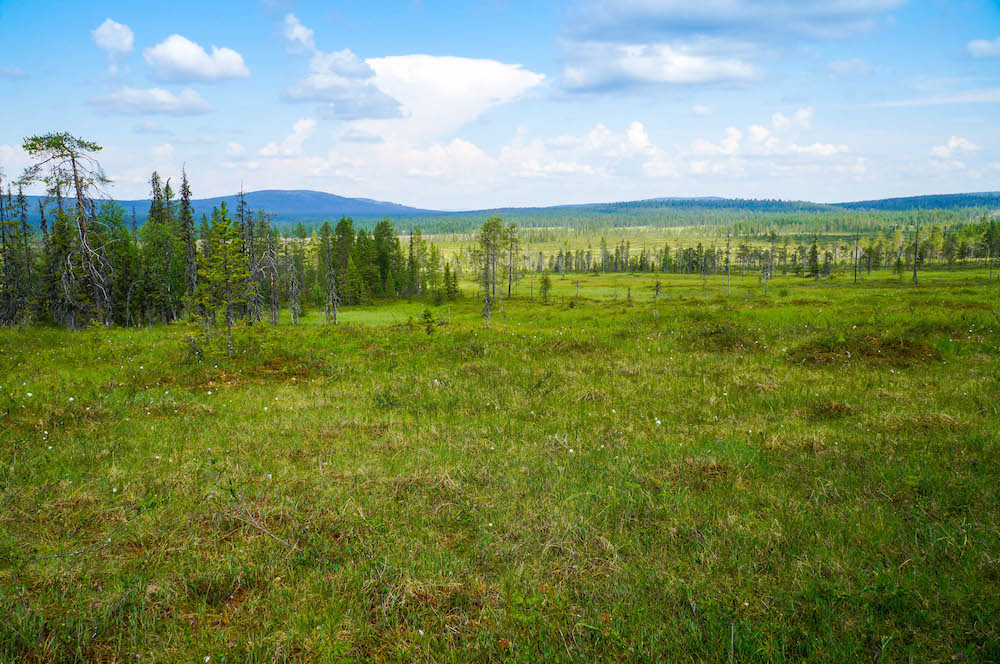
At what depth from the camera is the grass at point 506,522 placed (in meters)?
4.30

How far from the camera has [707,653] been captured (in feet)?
13.2

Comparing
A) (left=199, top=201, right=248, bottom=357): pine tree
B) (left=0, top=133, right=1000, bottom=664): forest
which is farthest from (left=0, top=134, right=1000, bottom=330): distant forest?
(left=0, top=133, right=1000, bottom=664): forest

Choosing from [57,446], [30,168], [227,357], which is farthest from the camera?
[30,168]

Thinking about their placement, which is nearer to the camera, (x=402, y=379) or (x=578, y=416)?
(x=578, y=416)

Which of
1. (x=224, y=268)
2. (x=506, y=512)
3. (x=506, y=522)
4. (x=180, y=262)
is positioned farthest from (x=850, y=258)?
(x=506, y=522)

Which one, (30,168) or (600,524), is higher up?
(30,168)

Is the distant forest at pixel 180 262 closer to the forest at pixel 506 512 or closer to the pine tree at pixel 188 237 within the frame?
the pine tree at pixel 188 237

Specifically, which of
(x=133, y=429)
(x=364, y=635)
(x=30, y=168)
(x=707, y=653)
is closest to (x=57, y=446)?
(x=133, y=429)

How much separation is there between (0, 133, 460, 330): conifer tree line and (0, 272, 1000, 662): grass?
7092 millimetres

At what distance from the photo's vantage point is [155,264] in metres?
59.2

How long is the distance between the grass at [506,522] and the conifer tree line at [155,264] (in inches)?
279

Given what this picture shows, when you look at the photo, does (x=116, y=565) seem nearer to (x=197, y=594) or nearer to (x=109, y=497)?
(x=197, y=594)

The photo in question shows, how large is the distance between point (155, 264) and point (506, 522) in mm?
67642

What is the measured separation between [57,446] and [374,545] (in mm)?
6787
